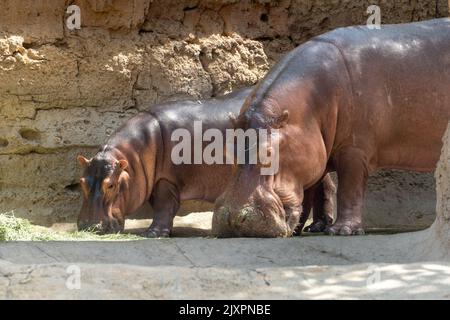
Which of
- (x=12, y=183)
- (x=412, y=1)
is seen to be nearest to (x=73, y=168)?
(x=12, y=183)

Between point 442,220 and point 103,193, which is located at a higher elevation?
point 442,220

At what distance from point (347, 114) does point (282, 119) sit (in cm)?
67

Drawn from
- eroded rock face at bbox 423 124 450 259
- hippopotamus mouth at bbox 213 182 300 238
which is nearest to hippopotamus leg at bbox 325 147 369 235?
hippopotamus mouth at bbox 213 182 300 238

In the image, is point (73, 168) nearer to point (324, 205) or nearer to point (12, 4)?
point (12, 4)

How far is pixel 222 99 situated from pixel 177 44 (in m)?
1.08

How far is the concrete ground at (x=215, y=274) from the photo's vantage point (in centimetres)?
415

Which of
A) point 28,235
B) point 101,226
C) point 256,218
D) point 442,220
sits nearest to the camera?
point 442,220

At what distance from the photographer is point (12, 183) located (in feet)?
29.7

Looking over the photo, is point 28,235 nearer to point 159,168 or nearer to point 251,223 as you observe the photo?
Answer: point 251,223

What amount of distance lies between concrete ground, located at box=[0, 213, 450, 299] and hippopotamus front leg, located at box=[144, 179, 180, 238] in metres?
2.77

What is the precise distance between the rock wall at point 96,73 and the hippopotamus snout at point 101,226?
45.1 inches

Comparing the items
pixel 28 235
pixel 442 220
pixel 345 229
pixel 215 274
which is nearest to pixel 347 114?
pixel 345 229

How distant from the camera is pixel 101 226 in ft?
25.7

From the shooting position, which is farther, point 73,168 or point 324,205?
point 73,168
